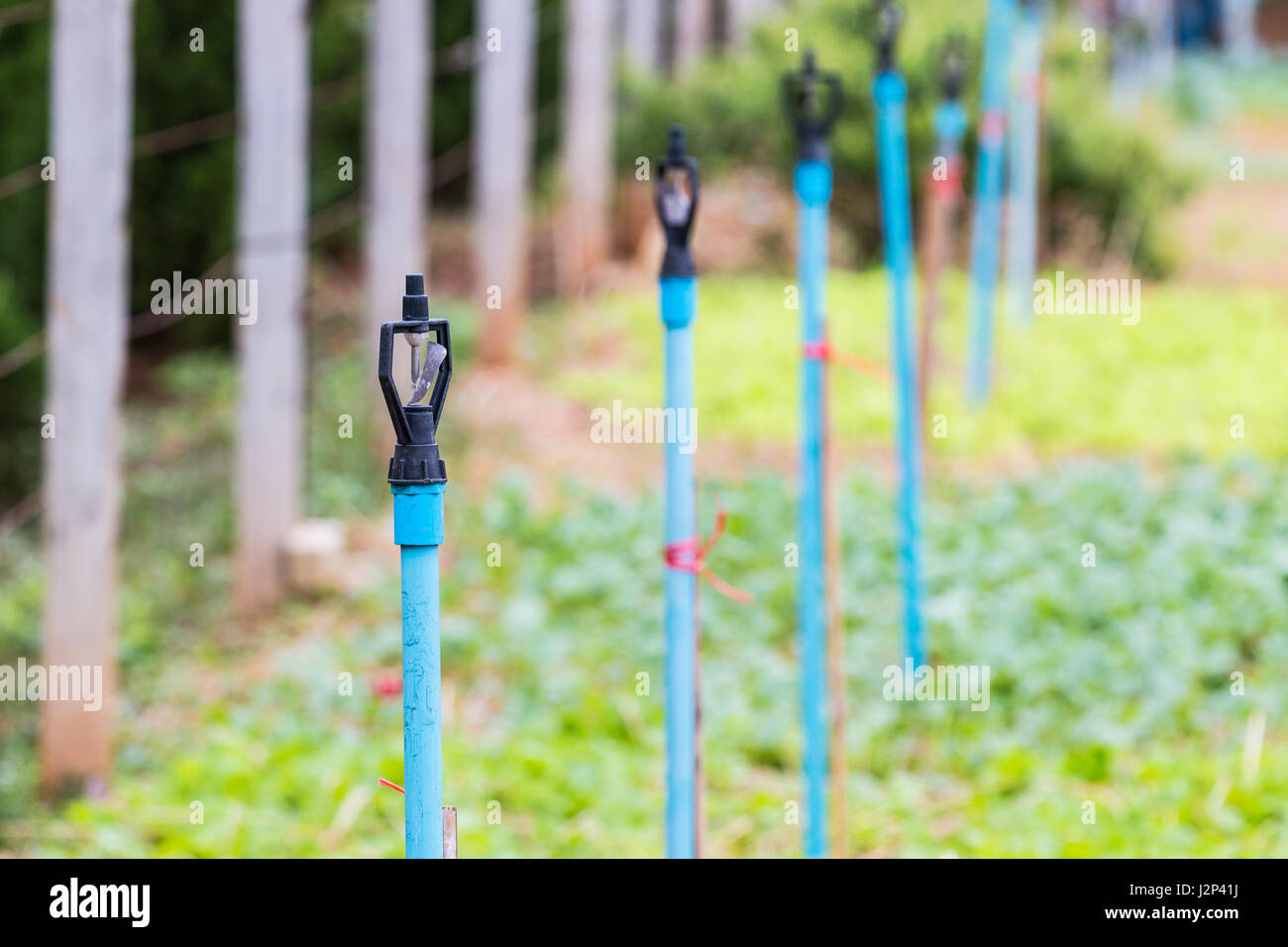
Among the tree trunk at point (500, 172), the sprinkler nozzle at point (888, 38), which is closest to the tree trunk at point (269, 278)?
the sprinkler nozzle at point (888, 38)

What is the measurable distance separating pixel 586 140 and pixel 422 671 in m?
9.74

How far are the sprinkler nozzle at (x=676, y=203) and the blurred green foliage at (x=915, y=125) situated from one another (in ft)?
30.2

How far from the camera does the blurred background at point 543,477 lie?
13.9 ft

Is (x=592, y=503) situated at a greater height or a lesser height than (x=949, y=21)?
lesser

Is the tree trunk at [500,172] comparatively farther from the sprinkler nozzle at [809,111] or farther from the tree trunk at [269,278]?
the sprinkler nozzle at [809,111]

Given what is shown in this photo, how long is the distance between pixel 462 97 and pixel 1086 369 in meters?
5.33

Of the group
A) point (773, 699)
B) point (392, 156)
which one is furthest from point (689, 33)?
point (773, 699)

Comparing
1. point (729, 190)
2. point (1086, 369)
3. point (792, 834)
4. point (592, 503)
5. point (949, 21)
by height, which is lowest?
point (792, 834)

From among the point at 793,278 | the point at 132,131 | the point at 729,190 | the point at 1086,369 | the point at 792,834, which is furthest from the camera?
the point at 729,190

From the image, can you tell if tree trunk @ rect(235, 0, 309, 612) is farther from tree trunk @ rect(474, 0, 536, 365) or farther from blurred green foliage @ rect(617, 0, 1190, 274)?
blurred green foliage @ rect(617, 0, 1190, 274)

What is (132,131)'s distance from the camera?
320 inches

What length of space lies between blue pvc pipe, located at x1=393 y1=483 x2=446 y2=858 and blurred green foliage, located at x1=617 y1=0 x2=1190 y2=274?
10171 millimetres
